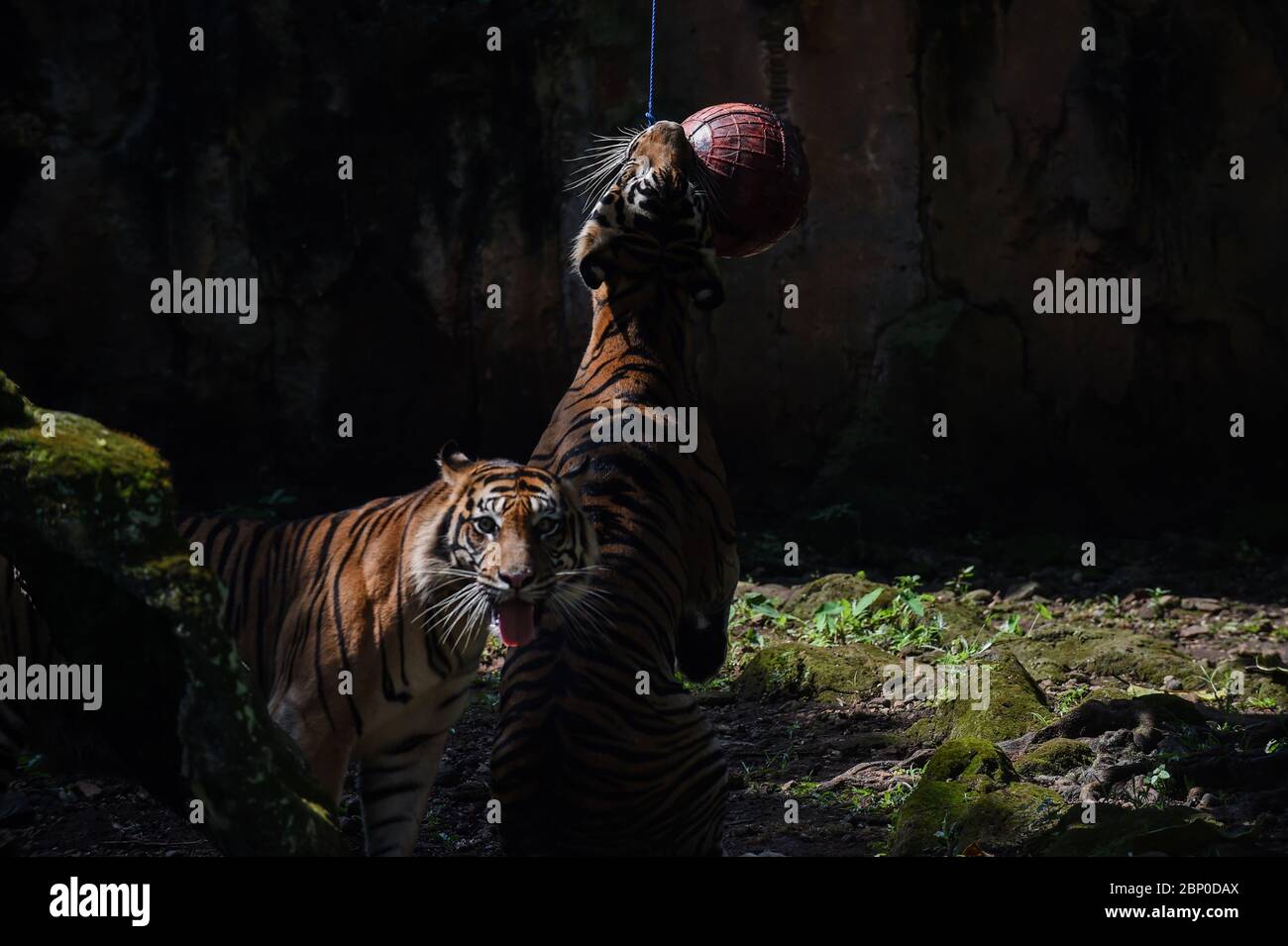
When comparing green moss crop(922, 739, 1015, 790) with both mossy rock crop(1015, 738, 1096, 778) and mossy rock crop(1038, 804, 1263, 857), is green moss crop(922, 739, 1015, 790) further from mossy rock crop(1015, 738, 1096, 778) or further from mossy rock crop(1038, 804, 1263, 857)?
mossy rock crop(1038, 804, 1263, 857)

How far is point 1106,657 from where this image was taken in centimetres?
757

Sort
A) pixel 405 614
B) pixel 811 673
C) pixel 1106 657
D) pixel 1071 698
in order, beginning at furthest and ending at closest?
pixel 1106 657
pixel 811 673
pixel 1071 698
pixel 405 614

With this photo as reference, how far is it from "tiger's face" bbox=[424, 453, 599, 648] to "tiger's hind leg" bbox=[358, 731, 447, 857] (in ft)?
1.59

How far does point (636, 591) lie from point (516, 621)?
0.48 meters

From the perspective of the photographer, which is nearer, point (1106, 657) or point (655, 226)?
point (655, 226)

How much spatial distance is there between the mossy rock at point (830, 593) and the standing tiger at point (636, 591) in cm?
228

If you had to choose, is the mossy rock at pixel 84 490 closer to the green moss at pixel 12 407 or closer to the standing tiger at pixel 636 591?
the green moss at pixel 12 407

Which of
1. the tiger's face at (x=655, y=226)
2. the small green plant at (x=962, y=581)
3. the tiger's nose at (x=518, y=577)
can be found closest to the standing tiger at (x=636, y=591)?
the tiger's face at (x=655, y=226)

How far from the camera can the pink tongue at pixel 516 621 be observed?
4.63 m

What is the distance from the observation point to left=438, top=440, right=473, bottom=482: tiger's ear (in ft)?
16.7

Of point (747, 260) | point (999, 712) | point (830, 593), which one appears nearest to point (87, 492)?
point (999, 712)

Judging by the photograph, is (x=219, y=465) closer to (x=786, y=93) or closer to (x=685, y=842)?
(x=786, y=93)

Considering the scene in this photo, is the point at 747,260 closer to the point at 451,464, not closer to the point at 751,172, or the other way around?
the point at 751,172
